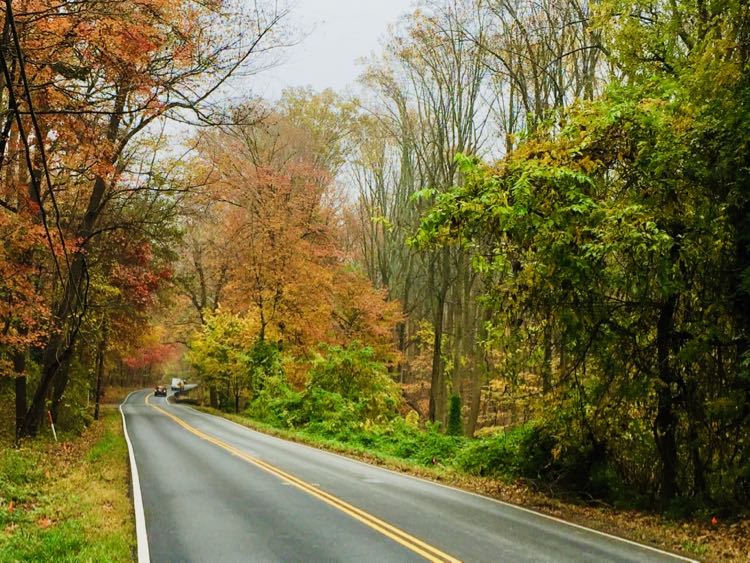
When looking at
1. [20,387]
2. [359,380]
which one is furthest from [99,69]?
[359,380]

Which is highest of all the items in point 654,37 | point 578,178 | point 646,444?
point 654,37

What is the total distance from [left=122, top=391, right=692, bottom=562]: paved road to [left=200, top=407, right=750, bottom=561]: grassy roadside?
595mm

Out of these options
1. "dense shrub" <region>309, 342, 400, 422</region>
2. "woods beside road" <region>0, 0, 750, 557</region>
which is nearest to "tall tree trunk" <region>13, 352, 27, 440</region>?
"woods beside road" <region>0, 0, 750, 557</region>

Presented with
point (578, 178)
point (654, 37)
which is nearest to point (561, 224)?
point (578, 178)

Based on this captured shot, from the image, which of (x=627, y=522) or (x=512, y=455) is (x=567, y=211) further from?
(x=512, y=455)

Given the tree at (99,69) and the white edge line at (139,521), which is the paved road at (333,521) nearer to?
the white edge line at (139,521)

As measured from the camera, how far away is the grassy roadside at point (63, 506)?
631 centimetres

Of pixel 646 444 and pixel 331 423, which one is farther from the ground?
pixel 646 444

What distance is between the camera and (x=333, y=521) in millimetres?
8008

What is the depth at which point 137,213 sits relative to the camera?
20547 mm

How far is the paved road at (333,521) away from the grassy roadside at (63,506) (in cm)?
41

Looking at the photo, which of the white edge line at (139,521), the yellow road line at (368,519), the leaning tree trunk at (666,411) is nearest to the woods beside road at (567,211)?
the leaning tree trunk at (666,411)

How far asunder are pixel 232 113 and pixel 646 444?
9700mm

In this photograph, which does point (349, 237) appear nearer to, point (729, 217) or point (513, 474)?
point (513, 474)
